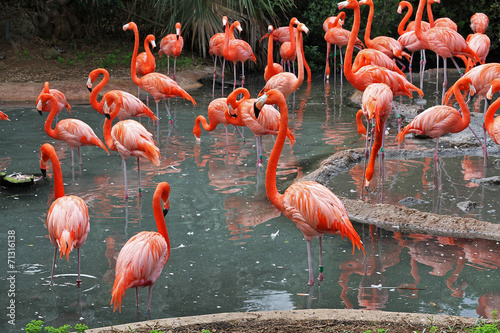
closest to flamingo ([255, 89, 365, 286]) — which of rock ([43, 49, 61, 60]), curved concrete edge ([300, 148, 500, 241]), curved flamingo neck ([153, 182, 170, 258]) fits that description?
curved flamingo neck ([153, 182, 170, 258])

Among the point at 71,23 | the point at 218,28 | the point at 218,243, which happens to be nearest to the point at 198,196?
the point at 218,243

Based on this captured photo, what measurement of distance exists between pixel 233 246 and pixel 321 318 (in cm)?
146

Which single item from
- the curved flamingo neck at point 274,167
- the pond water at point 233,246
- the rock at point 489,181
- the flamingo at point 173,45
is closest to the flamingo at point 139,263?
the pond water at point 233,246

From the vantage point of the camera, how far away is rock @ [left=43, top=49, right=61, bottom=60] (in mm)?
12062

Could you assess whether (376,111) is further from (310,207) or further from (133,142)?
(133,142)

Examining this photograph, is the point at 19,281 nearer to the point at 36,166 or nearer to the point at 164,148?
the point at 36,166

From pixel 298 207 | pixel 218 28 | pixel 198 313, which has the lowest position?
pixel 198 313

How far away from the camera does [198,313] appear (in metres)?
3.37

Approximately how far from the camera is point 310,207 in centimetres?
364

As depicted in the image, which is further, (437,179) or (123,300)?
(437,179)

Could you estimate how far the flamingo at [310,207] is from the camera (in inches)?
143

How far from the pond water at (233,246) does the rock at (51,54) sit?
5341 millimetres

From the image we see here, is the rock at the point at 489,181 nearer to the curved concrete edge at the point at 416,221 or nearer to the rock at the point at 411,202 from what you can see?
the rock at the point at 411,202

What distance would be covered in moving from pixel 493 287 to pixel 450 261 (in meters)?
0.43
